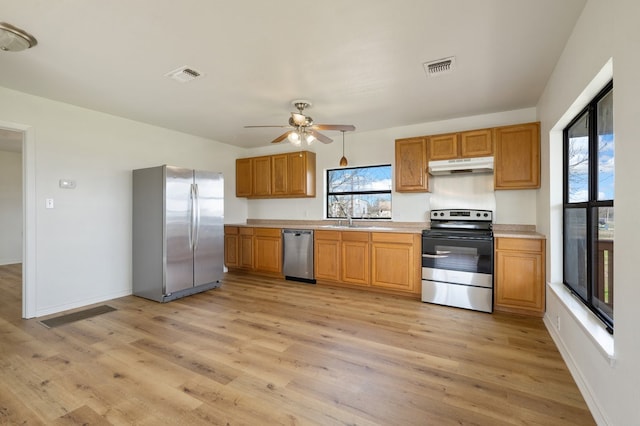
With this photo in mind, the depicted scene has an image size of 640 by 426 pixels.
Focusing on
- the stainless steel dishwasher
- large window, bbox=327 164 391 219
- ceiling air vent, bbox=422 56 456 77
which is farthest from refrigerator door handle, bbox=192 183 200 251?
ceiling air vent, bbox=422 56 456 77

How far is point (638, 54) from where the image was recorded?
125 centimetres

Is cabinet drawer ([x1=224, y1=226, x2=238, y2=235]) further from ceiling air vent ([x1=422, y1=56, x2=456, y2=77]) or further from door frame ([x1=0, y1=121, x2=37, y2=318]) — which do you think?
ceiling air vent ([x1=422, y1=56, x2=456, y2=77])

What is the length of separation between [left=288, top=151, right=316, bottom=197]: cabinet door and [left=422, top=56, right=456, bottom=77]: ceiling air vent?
2.74 metres

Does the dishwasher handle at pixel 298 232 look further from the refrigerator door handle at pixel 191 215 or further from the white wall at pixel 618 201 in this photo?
the white wall at pixel 618 201

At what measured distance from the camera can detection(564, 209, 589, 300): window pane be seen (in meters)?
2.31

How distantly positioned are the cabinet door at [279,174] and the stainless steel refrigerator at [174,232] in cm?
123

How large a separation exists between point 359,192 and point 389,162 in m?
0.72

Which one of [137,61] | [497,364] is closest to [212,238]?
[137,61]

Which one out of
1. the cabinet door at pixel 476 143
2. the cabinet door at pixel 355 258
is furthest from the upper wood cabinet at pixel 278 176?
the cabinet door at pixel 476 143

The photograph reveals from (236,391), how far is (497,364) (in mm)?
1941

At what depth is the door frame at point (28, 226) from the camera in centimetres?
331

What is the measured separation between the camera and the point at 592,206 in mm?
2115

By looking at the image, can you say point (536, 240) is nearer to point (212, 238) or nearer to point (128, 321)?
point (212, 238)

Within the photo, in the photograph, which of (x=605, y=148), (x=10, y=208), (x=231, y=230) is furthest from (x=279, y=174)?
(x=10, y=208)
